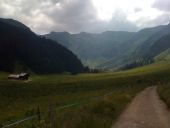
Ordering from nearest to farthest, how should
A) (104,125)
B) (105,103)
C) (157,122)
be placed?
1. (104,125)
2. (157,122)
3. (105,103)

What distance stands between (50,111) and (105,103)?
13068mm

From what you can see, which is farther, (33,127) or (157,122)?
(157,122)

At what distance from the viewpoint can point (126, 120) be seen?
26.3 metres

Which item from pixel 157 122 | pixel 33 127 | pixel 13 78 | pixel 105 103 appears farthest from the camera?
pixel 13 78

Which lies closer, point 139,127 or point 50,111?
point 50,111

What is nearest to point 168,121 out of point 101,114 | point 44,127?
point 101,114

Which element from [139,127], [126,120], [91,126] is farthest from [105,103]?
[91,126]

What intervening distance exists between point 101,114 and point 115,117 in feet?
5.02

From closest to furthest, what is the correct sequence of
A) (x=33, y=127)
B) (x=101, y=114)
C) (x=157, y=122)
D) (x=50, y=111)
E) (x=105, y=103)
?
(x=33, y=127) < (x=50, y=111) < (x=157, y=122) < (x=101, y=114) < (x=105, y=103)

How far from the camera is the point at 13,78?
195750mm

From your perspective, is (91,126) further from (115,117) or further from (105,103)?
(105,103)

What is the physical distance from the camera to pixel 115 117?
92.3ft

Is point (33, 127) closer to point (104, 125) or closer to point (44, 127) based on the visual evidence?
point (44, 127)

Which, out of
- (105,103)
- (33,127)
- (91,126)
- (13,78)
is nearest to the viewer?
(33,127)
